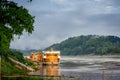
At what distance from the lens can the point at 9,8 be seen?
83.3 ft

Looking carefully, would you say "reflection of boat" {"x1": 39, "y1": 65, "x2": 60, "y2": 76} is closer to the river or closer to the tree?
the river

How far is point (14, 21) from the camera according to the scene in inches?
989

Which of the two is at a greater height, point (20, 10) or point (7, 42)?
point (20, 10)

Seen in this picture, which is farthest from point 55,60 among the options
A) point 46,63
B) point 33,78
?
point 33,78

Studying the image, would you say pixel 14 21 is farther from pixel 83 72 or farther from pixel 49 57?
pixel 49 57

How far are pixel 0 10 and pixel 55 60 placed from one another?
88.8m

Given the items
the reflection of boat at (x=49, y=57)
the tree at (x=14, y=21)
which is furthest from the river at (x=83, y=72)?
the reflection of boat at (x=49, y=57)

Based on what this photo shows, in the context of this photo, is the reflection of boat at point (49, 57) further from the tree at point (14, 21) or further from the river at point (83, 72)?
the tree at point (14, 21)

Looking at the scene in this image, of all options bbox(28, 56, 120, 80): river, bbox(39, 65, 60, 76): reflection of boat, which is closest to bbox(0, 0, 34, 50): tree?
bbox(28, 56, 120, 80): river

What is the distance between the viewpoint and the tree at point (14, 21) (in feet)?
82.0

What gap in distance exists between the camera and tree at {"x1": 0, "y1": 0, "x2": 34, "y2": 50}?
25000mm

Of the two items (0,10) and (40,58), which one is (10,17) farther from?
(40,58)

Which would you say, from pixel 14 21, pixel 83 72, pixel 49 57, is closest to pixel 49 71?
pixel 83 72

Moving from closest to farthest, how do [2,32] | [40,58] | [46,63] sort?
[2,32] < [46,63] < [40,58]
